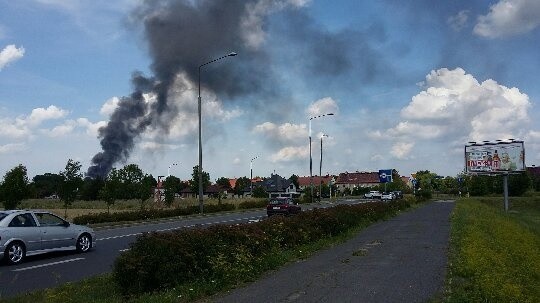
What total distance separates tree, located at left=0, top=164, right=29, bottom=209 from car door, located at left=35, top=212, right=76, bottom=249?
68.8 ft

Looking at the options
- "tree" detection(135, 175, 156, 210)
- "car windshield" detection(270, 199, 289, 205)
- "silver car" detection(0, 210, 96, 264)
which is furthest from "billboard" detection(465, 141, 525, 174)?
"silver car" detection(0, 210, 96, 264)

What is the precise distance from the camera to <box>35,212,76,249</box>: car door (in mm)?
14977

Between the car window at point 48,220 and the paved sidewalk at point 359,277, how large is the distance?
25.4 ft

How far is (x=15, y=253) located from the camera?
13.9 m

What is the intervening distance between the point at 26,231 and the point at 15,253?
706 millimetres

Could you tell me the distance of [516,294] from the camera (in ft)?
26.2

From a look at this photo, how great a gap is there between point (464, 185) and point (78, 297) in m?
107

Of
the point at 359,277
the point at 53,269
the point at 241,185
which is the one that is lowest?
the point at 53,269

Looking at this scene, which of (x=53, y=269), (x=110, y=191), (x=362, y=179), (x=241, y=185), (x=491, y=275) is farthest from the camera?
(x=362, y=179)

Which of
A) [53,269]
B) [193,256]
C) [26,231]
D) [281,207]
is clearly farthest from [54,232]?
[281,207]

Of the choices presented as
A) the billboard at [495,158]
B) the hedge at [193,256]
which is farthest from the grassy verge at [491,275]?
the billboard at [495,158]

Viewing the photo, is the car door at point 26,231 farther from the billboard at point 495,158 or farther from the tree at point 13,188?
the billboard at point 495,158

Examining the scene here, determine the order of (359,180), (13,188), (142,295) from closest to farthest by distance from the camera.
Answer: (142,295) < (13,188) < (359,180)

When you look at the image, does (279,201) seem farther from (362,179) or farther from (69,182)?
(362,179)
